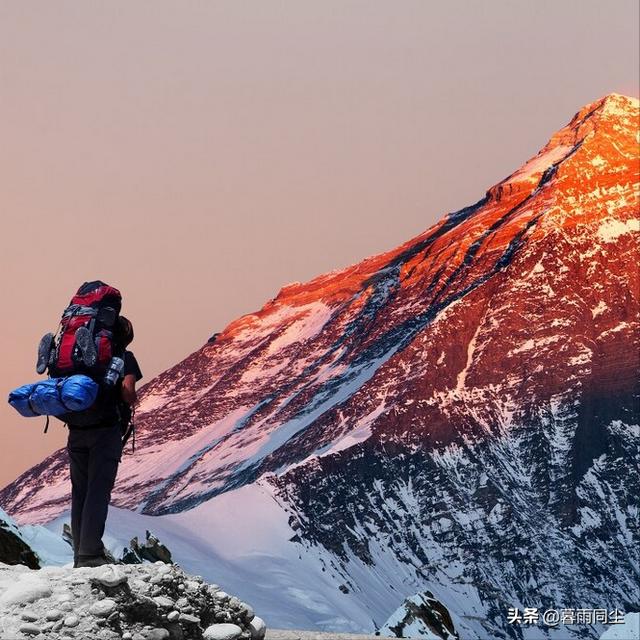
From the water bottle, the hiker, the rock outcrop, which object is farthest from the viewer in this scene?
the rock outcrop

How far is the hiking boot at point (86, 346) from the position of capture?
1123 cm

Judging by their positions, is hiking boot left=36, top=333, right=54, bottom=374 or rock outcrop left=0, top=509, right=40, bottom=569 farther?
rock outcrop left=0, top=509, right=40, bottom=569

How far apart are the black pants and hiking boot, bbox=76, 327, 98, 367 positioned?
2.00 ft

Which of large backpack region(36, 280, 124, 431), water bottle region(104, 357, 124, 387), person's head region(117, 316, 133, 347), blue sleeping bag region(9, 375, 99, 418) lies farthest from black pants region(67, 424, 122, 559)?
person's head region(117, 316, 133, 347)

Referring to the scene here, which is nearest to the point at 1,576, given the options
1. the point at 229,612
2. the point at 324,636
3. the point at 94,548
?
the point at 94,548

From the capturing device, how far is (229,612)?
10.7 meters

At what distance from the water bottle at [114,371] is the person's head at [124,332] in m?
0.30

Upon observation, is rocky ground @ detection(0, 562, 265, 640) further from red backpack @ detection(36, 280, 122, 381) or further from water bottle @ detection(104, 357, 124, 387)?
red backpack @ detection(36, 280, 122, 381)

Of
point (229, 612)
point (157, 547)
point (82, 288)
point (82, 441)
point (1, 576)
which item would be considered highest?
point (157, 547)

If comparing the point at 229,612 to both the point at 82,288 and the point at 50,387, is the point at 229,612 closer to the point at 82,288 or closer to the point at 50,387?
the point at 50,387

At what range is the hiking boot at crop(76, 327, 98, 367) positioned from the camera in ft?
36.9

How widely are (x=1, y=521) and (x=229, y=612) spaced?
6.91 metres

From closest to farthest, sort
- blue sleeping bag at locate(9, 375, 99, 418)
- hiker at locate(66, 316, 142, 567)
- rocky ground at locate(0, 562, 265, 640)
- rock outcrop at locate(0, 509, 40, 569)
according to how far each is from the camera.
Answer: rocky ground at locate(0, 562, 265, 640)
blue sleeping bag at locate(9, 375, 99, 418)
hiker at locate(66, 316, 142, 567)
rock outcrop at locate(0, 509, 40, 569)

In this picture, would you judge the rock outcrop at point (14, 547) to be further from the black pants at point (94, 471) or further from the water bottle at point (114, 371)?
the water bottle at point (114, 371)
